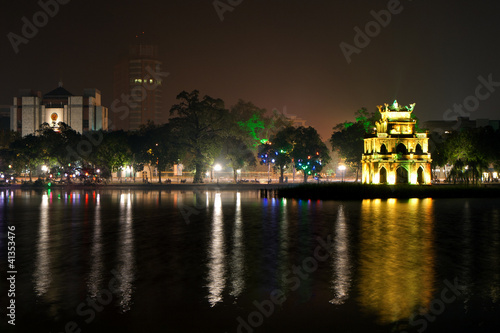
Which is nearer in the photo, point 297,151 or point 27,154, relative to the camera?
point 297,151

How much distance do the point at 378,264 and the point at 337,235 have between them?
23.6 feet

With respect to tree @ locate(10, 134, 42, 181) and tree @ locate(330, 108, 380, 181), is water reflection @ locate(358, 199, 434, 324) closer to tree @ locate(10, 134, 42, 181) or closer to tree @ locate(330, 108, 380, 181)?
tree @ locate(330, 108, 380, 181)

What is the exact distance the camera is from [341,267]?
51.4 feet

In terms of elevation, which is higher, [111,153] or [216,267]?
[111,153]

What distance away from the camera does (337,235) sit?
23.4m

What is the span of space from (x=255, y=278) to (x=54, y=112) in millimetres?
174303

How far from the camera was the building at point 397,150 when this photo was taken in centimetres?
7200

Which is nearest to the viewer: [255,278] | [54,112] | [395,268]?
[255,278]

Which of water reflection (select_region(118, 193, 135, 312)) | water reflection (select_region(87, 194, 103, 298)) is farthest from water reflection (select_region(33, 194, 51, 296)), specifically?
water reflection (select_region(118, 193, 135, 312))

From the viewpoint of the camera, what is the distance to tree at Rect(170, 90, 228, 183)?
93.4 meters

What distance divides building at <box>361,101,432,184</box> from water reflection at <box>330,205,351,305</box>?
48723 mm

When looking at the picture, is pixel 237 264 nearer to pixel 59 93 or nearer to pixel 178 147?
pixel 178 147

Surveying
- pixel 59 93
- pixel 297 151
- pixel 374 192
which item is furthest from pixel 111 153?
pixel 59 93

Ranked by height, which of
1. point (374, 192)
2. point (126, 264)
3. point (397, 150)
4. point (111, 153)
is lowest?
point (126, 264)
